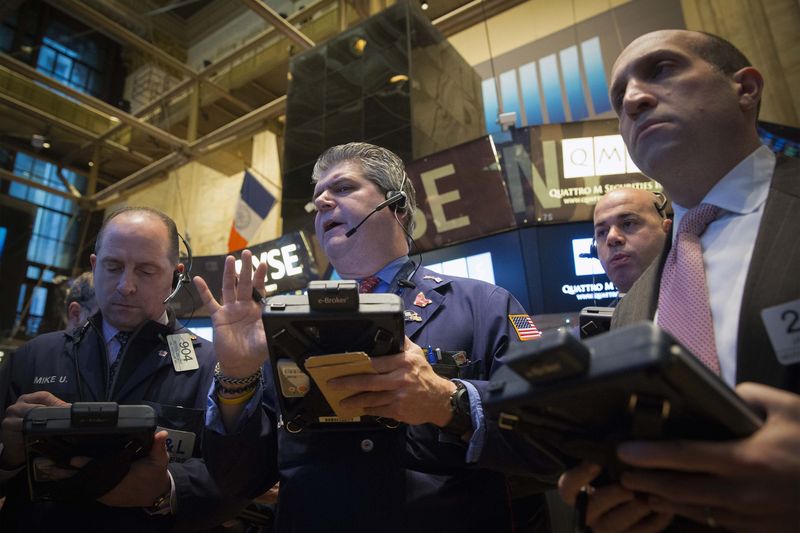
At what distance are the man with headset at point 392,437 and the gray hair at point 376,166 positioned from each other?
0.53m

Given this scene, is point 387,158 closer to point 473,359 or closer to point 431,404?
point 473,359

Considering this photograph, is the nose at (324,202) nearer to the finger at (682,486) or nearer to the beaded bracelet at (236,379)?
the beaded bracelet at (236,379)

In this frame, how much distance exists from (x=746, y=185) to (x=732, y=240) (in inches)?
6.4

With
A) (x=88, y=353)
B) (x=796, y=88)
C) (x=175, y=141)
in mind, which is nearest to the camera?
(x=88, y=353)

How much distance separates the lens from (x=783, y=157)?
1.30 m

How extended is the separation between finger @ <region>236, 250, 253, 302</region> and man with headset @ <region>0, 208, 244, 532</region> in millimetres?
534

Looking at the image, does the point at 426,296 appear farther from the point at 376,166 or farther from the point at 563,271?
the point at 563,271

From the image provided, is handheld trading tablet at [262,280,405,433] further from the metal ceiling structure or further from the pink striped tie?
the metal ceiling structure

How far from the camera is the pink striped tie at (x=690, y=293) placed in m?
1.19

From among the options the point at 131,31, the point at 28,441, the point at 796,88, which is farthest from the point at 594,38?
the point at 131,31

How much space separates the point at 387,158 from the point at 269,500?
5.51 ft

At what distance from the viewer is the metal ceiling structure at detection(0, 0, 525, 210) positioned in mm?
8375

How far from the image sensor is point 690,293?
4.18 ft

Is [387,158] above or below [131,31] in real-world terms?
below
